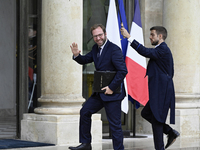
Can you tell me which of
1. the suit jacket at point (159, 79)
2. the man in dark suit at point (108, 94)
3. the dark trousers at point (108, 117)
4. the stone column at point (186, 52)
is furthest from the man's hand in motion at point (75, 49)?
the stone column at point (186, 52)

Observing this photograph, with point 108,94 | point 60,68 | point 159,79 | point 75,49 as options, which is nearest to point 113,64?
point 108,94

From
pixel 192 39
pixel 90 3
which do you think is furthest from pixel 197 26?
pixel 90 3

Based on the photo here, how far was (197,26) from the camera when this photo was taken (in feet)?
28.7

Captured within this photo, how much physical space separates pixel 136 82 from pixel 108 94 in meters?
2.92

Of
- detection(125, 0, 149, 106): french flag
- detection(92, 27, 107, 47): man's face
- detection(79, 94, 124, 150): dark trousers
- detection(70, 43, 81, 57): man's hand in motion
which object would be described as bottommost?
detection(79, 94, 124, 150): dark trousers

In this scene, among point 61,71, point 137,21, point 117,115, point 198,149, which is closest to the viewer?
point 117,115

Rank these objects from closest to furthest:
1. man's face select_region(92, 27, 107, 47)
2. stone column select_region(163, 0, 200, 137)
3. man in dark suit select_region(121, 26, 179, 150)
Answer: man's face select_region(92, 27, 107, 47), man in dark suit select_region(121, 26, 179, 150), stone column select_region(163, 0, 200, 137)

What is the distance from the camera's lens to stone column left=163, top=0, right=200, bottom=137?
8.66m

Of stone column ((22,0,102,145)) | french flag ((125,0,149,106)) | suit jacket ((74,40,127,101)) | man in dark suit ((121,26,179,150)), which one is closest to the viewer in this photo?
suit jacket ((74,40,127,101))

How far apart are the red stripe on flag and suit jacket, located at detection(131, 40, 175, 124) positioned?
2.49 m

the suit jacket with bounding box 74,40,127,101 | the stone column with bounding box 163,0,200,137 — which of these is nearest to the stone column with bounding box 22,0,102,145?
the suit jacket with bounding box 74,40,127,101

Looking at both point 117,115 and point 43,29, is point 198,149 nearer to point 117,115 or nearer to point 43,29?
point 117,115

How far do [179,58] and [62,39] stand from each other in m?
2.63

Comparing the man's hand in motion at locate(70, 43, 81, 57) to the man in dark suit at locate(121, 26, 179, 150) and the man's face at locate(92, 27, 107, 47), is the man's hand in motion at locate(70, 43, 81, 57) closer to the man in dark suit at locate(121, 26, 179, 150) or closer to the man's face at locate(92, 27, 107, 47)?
the man's face at locate(92, 27, 107, 47)
